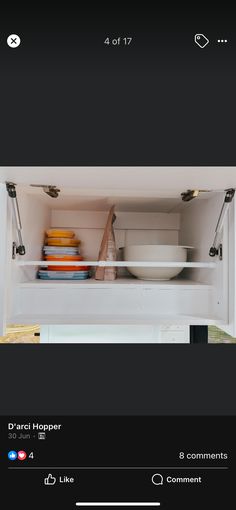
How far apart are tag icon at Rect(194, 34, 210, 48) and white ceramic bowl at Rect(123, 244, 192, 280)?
1.45ft

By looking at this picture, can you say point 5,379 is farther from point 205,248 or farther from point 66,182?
point 205,248

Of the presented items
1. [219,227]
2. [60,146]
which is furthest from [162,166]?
[219,227]

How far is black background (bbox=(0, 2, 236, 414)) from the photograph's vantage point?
433 millimetres

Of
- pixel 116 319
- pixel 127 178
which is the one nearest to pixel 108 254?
pixel 116 319

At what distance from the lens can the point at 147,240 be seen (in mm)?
1077

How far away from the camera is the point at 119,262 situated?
0.70 m

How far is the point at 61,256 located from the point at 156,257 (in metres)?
0.25

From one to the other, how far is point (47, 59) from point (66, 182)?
0.24 m

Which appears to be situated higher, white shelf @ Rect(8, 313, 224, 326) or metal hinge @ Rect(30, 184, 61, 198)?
metal hinge @ Rect(30, 184, 61, 198)

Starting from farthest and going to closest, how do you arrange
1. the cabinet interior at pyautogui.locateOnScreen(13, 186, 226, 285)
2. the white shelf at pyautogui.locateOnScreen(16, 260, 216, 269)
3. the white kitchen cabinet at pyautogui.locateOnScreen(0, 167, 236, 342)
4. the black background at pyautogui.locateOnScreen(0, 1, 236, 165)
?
the cabinet interior at pyautogui.locateOnScreen(13, 186, 226, 285)
the white shelf at pyautogui.locateOnScreen(16, 260, 216, 269)
the white kitchen cabinet at pyautogui.locateOnScreen(0, 167, 236, 342)
the black background at pyautogui.locateOnScreen(0, 1, 236, 165)
